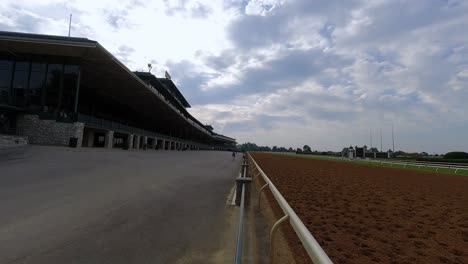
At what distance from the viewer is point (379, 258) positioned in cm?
350

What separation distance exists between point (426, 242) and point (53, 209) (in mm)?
7795

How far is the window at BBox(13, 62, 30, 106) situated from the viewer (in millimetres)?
25297

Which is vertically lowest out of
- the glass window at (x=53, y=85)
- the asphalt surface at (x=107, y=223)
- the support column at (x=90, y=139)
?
the asphalt surface at (x=107, y=223)

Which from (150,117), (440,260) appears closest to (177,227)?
(440,260)

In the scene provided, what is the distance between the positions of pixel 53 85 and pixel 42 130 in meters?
5.94

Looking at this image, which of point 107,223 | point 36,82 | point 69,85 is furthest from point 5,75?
point 107,223

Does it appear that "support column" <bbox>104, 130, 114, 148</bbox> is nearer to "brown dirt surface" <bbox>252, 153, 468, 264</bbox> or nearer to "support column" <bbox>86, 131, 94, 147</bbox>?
"support column" <bbox>86, 131, 94, 147</bbox>

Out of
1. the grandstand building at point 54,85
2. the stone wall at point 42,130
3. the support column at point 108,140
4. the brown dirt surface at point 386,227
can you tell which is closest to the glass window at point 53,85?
the grandstand building at point 54,85

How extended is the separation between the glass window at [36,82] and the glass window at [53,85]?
23.3 inches

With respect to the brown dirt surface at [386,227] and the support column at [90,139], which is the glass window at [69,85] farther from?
the brown dirt surface at [386,227]

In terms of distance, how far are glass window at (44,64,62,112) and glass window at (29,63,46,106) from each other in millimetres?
592

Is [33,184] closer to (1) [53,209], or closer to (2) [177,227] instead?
(1) [53,209]

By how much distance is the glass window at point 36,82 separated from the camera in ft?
82.6

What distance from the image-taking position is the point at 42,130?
23.0 meters
